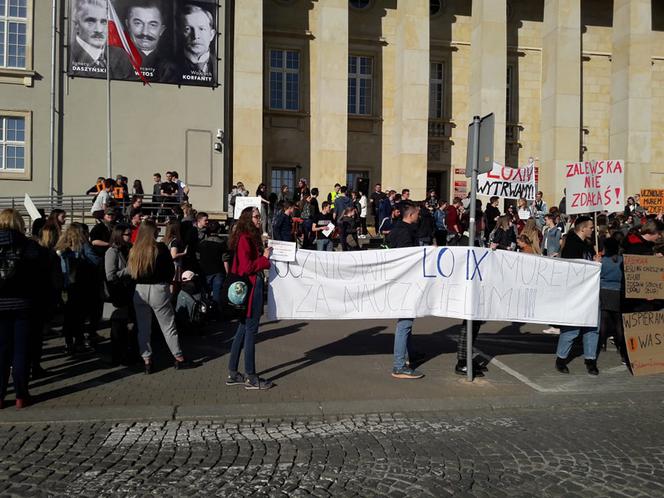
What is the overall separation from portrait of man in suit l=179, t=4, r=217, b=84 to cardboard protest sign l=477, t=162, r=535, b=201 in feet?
36.7

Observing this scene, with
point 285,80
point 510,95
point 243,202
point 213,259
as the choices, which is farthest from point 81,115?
point 510,95

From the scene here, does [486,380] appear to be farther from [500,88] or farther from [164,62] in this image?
[500,88]

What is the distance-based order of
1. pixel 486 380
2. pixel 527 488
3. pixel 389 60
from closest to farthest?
pixel 527 488 → pixel 486 380 → pixel 389 60

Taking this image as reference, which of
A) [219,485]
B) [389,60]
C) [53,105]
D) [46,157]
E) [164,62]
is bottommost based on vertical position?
[219,485]

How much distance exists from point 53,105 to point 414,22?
13980 mm

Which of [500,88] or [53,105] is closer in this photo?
[53,105]

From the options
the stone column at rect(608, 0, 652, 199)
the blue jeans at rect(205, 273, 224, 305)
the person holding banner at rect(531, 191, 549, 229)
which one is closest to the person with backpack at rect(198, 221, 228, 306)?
the blue jeans at rect(205, 273, 224, 305)

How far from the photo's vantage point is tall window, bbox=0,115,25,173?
22.0 meters

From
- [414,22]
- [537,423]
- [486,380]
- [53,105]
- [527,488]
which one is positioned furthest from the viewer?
[414,22]

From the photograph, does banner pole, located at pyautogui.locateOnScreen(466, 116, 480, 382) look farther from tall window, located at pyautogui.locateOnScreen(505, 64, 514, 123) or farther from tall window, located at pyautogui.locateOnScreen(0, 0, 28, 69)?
tall window, located at pyautogui.locateOnScreen(505, 64, 514, 123)

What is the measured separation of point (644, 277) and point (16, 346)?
7332 millimetres

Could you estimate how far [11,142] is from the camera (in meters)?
22.0

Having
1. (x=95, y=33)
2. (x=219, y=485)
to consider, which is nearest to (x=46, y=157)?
(x=95, y=33)

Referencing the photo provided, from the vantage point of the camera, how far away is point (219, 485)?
15.8ft
